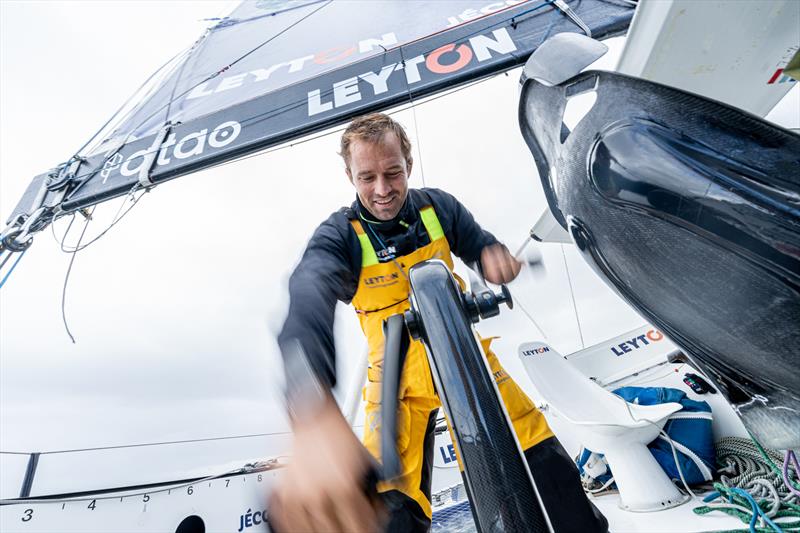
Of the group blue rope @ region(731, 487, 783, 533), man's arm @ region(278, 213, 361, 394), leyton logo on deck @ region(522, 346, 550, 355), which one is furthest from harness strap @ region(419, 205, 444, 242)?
blue rope @ region(731, 487, 783, 533)

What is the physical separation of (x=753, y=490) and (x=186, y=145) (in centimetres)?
291

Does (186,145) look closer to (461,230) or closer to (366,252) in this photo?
(366,252)

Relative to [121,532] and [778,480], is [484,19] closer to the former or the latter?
[778,480]

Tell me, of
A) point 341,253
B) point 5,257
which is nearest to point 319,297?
point 341,253

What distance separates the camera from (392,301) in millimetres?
966

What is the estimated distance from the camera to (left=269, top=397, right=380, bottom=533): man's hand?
295mm

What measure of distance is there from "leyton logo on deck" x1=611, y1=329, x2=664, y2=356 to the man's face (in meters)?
2.90

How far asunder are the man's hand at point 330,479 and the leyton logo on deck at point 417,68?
1573 mm

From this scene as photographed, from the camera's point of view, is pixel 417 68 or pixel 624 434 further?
pixel 417 68

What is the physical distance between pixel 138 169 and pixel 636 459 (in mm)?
2818

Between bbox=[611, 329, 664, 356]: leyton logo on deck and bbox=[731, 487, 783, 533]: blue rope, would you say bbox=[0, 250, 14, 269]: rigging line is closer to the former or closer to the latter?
bbox=[731, 487, 783, 533]: blue rope

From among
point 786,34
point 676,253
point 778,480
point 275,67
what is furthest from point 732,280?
point 275,67

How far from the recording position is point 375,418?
2.66ft

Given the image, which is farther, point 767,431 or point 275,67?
point 275,67
